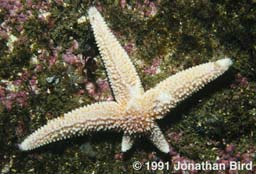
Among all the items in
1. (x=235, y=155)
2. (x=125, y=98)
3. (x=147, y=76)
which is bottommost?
(x=235, y=155)

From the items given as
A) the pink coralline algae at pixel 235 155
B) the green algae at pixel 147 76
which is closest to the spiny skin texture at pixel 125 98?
the green algae at pixel 147 76

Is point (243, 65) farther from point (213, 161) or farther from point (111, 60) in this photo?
point (111, 60)

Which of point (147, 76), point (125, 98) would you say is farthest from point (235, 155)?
point (125, 98)

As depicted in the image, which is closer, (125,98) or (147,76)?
(125,98)

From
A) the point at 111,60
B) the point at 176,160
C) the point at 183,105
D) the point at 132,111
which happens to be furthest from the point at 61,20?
the point at 176,160

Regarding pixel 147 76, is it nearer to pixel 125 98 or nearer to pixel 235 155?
pixel 125 98

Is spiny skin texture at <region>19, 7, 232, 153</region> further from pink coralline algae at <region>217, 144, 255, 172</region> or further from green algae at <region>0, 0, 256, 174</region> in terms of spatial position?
pink coralline algae at <region>217, 144, 255, 172</region>

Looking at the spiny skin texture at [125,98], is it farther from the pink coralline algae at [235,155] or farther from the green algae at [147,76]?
the pink coralline algae at [235,155]
